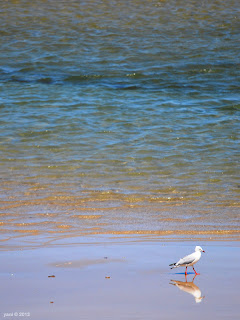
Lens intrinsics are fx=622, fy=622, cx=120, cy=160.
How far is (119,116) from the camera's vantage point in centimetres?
1177

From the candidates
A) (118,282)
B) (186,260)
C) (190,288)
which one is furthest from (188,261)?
(118,282)

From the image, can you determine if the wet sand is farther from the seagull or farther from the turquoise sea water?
the turquoise sea water

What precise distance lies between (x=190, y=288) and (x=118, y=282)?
506 mm

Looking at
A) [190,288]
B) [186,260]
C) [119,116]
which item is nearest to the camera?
[190,288]

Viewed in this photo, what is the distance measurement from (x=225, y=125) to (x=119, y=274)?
695 centimetres

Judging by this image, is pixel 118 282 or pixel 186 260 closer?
pixel 118 282

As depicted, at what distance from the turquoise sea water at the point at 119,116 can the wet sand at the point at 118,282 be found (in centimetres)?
69

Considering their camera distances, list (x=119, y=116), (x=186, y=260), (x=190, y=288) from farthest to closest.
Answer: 1. (x=119, y=116)
2. (x=186, y=260)
3. (x=190, y=288)

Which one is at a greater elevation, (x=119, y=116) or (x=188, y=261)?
(x=119, y=116)

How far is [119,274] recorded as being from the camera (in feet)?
15.0

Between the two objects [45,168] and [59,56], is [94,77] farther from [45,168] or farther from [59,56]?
[45,168]

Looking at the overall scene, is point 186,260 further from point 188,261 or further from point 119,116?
point 119,116

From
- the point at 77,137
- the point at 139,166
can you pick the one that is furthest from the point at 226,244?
the point at 77,137

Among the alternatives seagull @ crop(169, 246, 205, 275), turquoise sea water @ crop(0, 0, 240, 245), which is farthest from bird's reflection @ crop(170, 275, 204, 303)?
turquoise sea water @ crop(0, 0, 240, 245)
